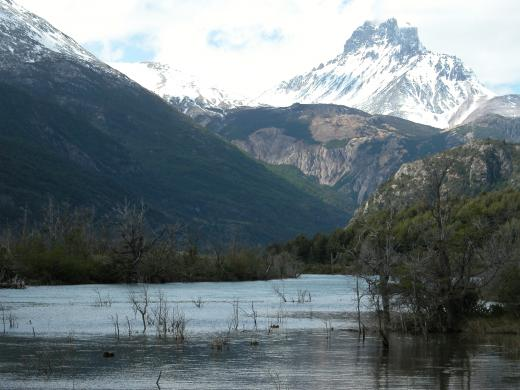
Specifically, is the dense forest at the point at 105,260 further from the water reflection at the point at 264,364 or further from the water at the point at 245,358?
the water reflection at the point at 264,364

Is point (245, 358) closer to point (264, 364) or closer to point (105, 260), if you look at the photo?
point (264, 364)

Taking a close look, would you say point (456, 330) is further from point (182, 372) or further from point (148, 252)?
point (148, 252)

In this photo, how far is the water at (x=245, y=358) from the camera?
43.8 meters

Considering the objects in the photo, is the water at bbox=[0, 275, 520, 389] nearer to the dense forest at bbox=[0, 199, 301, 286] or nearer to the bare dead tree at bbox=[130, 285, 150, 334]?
the bare dead tree at bbox=[130, 285, 150, 334]

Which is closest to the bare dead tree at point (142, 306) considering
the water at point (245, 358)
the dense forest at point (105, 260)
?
the water at point (245, 358)

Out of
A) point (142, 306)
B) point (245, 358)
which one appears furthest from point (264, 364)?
point (142, 306)

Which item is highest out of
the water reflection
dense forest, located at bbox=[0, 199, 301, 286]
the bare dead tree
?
dense forest, located at bbox=[0, 199, 301, 286]

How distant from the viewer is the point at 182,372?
1841 inches

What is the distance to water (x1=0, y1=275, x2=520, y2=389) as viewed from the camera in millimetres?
43844

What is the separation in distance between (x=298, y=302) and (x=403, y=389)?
213 feet

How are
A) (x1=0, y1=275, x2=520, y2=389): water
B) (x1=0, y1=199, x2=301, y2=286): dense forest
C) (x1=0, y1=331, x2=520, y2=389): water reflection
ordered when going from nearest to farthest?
(x1=0, y1=331, x2=520, y2=389): water reflection, (x1=0, y1=275, x2=520, y2=389): water, (x1=0, y1=199, x2=301, y2=286): dense forest

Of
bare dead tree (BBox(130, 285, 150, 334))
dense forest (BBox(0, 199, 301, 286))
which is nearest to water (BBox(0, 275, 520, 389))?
Answer: bare dead tree (BBox(130, 285, 150, 334))

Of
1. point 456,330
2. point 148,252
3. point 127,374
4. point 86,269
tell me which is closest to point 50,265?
point 86,269

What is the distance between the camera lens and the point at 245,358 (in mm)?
52750
